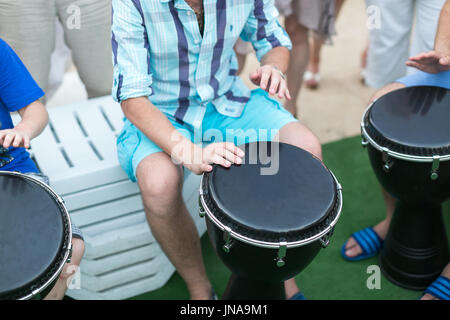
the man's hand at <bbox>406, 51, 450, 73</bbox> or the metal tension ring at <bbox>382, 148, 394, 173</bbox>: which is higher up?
the man's hand at <bbox>406, 51, 450, 73</bbox>

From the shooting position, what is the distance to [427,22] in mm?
2145

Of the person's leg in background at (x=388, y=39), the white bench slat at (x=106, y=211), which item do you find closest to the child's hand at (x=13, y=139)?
the white bench slat at (x=106, y=211)

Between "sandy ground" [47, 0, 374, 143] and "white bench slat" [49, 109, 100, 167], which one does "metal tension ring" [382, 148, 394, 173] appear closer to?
"white bench slat" [49, 109, 100, 167]

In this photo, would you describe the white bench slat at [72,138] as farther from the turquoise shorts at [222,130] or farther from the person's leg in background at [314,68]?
the person's leg in background at [314,68]

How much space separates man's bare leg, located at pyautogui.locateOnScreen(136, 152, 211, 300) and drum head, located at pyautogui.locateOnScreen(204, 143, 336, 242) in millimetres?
237

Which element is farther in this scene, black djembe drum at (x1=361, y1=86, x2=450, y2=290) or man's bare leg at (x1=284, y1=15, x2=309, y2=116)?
man's bare leg at (x1=284, y1=15, x2=309, y2=116)

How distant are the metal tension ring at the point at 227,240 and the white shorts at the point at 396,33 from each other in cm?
132

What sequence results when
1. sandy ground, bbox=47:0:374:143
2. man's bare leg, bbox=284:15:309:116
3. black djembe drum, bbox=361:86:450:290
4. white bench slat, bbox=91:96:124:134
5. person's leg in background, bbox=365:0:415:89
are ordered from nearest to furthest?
black djembe drum, bbox=361:86:450:290
white bench slat, bbox=91:96:124:134
person's leg in background, bbox=365:0:415:89
man's bare leg, bbox=284:15:309:116
sandy ground, bbox=47:0:374:143

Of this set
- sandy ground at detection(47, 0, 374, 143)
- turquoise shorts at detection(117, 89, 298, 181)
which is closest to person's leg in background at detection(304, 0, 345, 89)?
sandy ground at detection(47, 0, 374, 143)

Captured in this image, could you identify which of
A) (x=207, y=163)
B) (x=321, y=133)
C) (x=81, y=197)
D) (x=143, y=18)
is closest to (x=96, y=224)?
(x=81, y=197)

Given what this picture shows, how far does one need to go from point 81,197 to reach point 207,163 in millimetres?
548

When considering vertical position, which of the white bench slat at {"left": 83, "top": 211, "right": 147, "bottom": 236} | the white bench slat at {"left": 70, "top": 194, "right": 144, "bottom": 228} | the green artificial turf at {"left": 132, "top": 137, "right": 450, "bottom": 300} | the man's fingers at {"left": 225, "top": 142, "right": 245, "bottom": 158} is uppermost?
the man's fingers at {"left": 225, "top": 142, "right": 245, "bottom": 158}

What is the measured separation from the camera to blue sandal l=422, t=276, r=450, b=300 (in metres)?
1.80

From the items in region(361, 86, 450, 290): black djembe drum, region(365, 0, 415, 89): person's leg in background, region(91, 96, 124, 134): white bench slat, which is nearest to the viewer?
region(361, 86, 450, 290): black djembe drum
